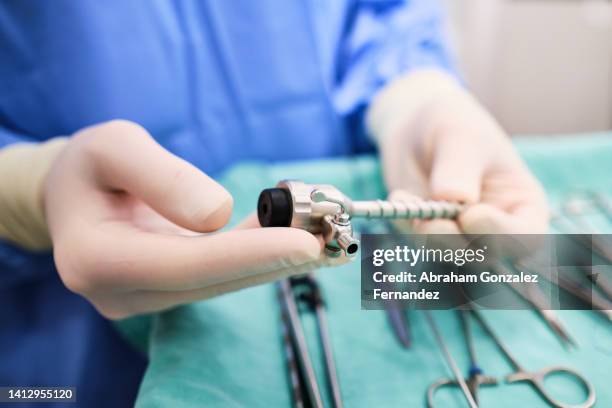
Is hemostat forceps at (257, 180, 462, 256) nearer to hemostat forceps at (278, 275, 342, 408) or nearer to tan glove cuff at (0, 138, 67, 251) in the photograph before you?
hemostat forceps at (278, 275, 342, 408)

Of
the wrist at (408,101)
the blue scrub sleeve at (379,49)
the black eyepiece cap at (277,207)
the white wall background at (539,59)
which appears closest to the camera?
the black eyepiece cap at (277,207)

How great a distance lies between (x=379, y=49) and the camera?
1.23m

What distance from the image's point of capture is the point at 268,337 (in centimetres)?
73

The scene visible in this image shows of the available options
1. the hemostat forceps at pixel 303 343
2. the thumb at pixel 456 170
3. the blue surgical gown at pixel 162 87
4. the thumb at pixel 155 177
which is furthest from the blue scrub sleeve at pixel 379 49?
the thumb at pixel 155 177

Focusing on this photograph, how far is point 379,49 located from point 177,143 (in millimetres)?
574

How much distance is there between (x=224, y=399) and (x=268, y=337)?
136 millimetres

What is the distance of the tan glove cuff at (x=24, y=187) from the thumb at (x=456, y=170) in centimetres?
59

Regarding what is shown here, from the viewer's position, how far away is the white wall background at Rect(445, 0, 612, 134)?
6.82ft

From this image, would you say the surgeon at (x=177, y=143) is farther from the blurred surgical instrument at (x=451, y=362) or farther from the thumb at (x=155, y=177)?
the blurred surgical instrument at (x=451, y=362)

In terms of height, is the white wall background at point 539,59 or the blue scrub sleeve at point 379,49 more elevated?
the blue scrub sleeve at point 379,49

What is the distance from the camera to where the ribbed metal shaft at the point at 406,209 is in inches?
24.0

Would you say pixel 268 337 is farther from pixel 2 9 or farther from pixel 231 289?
pixel 2 9

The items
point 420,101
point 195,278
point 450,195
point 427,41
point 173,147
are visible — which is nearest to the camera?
point 195,278

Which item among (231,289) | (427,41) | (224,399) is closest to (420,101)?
(427,41)
